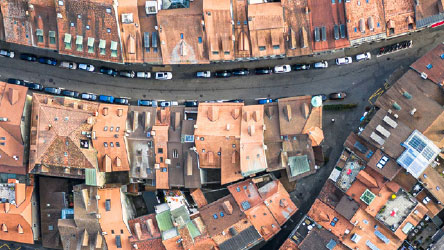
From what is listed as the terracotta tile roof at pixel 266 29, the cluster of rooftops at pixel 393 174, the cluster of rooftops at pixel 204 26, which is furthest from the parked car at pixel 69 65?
the cluster of rooftops at pixel 393 174

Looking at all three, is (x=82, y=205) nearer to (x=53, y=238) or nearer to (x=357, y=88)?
(x=53, y=238)

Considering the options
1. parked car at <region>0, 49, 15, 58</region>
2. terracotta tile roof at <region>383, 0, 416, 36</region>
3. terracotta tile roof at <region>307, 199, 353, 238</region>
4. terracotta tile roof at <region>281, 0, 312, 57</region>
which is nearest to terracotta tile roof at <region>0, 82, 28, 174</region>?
parked car at <region>0, 49, 15, 58</region>

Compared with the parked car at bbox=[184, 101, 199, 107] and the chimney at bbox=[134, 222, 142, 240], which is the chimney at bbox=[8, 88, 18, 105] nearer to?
the parked car at bbox=[184, 101, 199, 107]

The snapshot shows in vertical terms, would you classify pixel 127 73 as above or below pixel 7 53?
below

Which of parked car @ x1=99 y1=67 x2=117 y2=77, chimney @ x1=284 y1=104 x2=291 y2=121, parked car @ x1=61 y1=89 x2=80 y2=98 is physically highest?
parked car @ x1=99 y1=67 x2=117 y2=77

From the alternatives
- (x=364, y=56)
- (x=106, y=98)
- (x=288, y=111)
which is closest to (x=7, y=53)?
(x=106, y=98)

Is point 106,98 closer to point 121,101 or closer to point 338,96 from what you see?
point 121,101
